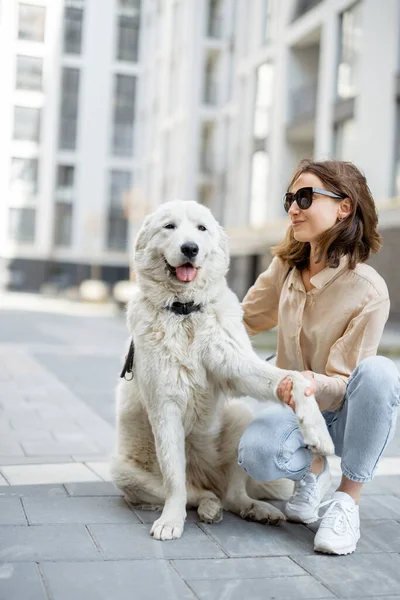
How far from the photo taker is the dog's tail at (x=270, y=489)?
12.2ft

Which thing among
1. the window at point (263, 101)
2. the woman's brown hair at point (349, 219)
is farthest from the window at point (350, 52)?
the woman's brown hair at point (349, 219)

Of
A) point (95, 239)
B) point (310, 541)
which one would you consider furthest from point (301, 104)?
point (310, 541)

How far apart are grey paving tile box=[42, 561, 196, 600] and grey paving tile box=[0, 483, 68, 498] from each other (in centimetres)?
101

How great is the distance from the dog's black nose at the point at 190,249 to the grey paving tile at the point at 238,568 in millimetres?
1221

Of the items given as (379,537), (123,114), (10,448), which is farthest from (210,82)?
(379,537)

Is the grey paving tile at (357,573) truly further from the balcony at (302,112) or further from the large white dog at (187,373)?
the balcony at (302,112)

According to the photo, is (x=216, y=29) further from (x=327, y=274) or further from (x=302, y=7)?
(x=327, y=274)

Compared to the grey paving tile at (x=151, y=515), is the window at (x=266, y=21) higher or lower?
higher

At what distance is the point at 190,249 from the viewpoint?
3.27 meters

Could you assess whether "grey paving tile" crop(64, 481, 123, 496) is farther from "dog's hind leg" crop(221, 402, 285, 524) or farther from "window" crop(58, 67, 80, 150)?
"window" crop(58, 67, 80, 150)

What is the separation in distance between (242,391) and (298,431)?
31 centimetres

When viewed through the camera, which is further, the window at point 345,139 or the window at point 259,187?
the window at point 259,187

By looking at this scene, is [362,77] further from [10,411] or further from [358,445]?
[358,445]

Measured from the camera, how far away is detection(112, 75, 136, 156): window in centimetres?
4459
